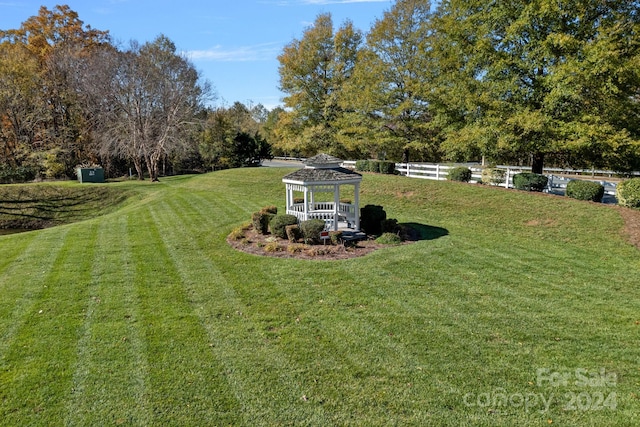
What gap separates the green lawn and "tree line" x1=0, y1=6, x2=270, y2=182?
2379 cm

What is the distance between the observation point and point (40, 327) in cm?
660

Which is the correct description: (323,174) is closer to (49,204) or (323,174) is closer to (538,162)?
(538,162)

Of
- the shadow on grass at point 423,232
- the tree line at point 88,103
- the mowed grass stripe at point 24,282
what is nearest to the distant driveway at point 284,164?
the tree line at point 88,103

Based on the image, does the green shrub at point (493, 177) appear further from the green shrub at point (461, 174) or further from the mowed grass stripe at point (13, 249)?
the mowed grass stripe at point (13, 249)

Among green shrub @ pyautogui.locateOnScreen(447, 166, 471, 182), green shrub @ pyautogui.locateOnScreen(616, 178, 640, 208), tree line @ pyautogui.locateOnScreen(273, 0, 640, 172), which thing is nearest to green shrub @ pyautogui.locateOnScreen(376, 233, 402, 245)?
tree line @ pyautogui.locateOnScreen(273, 0, 640, 172)

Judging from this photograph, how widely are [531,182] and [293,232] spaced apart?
11353 millimetres

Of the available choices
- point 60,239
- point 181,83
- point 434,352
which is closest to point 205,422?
point 434,352

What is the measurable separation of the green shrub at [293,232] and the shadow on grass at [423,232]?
3.69 metres

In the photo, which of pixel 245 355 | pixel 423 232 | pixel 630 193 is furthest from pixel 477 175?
pixel 245 355

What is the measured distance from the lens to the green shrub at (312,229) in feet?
37.5

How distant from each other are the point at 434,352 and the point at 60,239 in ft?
42.8

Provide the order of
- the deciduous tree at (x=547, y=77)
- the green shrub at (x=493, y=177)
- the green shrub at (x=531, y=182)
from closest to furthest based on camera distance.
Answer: the deciduous tree at (x=547, y=77)
the green shrub at (x=531, y=182)
the green shrub at (x=493, y=177)

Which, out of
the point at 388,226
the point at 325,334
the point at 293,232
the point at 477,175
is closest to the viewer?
the point at 325,334

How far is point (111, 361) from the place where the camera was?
5.58 metres
